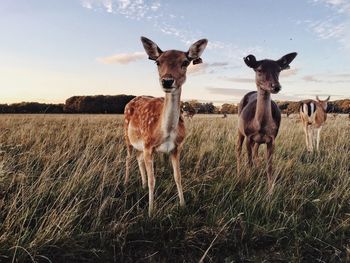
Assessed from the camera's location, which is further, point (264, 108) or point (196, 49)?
point (264, 108)

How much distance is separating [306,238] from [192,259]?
4.90 ft

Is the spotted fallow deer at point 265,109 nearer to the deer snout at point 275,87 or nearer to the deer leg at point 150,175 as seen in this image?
the deer snout at point 275,87

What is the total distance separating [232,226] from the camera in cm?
470

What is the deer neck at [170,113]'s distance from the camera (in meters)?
4.95

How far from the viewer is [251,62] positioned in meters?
6.68

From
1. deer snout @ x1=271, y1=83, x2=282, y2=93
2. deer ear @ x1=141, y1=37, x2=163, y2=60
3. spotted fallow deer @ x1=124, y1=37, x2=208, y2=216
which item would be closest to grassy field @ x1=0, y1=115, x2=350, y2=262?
spotted fallow deer @ x1=124, y1=37, x2=208, y2=216

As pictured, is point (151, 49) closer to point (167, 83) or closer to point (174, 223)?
point (167, 83)

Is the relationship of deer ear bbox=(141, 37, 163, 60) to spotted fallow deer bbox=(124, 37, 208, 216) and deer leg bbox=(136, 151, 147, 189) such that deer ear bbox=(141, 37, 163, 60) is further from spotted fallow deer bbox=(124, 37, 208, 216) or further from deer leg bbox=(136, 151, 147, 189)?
deer leg bbox=(136, 151, 147, 189)

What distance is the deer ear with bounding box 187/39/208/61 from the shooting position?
496 cm

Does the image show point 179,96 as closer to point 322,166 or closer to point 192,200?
point 192,200

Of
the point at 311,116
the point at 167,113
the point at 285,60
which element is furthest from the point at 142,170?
the point at 311,116

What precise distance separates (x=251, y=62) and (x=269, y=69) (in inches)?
16.1

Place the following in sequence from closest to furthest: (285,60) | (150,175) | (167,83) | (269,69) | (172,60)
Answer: (167,83)
(172,60)
(150,175)
(269,69)
(285,60)

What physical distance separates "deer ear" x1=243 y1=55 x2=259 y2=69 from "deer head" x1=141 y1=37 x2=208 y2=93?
181cm
